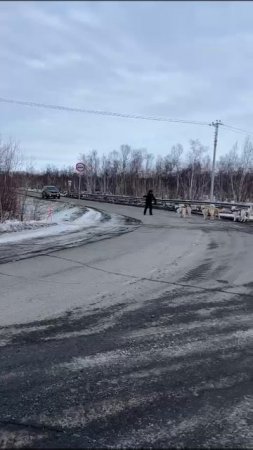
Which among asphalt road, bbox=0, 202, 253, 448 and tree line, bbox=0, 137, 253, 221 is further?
tree line, bbox=0, 137, 253, 221

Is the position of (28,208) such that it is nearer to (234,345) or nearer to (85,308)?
(85,308)

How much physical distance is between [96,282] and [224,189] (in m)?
92.5

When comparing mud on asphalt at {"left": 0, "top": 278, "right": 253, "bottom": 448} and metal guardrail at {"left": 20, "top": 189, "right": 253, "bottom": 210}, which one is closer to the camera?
mud on asphalt at {"left": 0, "top": 278, "right": 253, "bottom": 448}

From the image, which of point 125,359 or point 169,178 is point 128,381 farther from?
point 169,178

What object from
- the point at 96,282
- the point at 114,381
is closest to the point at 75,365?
the point at 114,381

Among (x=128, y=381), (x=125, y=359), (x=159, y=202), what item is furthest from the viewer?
(x=159, y=202)

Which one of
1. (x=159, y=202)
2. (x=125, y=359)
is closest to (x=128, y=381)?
(x=125, y=359)

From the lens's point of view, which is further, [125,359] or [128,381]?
[125,359]

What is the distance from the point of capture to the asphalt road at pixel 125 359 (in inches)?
138

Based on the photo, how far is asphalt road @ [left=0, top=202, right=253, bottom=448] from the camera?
138 inches

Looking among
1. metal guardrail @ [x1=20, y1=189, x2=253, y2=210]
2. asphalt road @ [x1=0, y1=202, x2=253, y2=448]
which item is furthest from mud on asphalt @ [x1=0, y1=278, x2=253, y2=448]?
metal guardrail @ [x1=20, y1=189, x2=253, y2=210]

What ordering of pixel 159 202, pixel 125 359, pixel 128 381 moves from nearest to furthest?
A: pixel 128 381 → pixel 125 359 → pixel 159 202

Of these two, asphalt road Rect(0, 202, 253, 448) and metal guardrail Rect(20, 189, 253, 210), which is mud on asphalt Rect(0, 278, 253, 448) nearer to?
asphalt road Rect(0, 202, 253, 448)

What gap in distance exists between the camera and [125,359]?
4.89 meters
